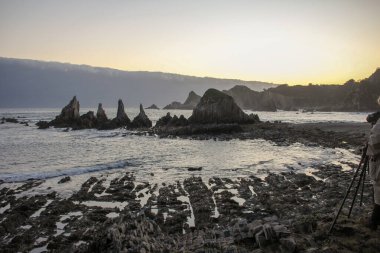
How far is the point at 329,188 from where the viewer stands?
1639 centimetres

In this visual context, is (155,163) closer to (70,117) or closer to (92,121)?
(92,121)

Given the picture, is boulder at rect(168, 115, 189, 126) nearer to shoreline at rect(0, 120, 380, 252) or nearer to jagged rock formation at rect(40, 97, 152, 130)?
jagged rock formation at rect(40, 97, 152, 130)

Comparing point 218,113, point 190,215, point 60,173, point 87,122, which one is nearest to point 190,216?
point 190,215

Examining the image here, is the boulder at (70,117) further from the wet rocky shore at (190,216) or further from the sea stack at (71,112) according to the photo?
the wet rocky shore at (190,216)

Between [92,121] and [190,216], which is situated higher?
[92,121]

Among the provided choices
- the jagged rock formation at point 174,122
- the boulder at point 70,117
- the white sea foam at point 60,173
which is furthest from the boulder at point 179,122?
the white sea foam at point 60,173

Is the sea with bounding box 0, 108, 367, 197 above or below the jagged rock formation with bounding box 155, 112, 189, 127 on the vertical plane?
below

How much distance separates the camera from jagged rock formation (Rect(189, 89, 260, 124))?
61647 millimetres

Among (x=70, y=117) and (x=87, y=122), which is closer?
(x=87, y=122)

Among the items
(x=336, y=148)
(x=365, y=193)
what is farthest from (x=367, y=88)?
(x=365, y=193)

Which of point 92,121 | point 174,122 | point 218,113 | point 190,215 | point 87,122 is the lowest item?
point 190,215

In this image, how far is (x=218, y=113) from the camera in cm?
6219

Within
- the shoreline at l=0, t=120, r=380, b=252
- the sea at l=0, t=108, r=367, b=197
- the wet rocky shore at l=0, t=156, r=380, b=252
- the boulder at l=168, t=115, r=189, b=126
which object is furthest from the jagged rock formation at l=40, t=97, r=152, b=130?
the wet rocky shore at l=0, t=156, r=380, b=252

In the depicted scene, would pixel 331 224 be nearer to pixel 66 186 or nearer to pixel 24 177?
pixel 66 186
